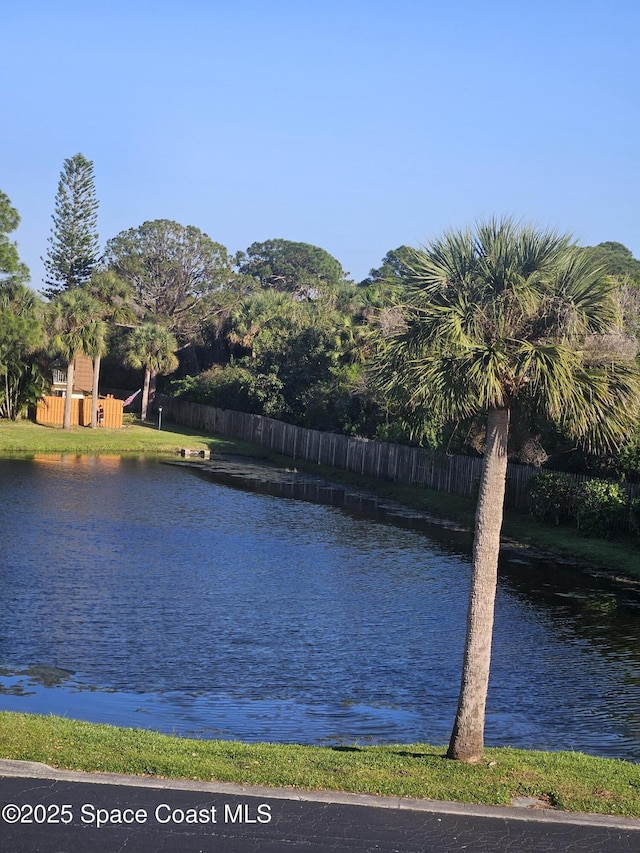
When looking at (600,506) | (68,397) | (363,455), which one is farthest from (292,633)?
(68,397)

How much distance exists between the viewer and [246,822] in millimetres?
9664

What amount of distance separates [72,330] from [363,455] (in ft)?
83.9

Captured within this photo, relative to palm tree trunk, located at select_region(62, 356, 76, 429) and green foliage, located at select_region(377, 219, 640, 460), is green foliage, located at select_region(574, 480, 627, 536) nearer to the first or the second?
green foliage, located at select_region(377, 219, 640, 460)

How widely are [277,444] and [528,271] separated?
52827 mm

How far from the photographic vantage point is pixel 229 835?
938 cm

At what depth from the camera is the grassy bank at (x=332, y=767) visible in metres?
10.8

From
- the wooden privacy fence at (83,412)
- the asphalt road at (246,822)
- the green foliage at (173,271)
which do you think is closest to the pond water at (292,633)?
the asphalt road at (246,822)

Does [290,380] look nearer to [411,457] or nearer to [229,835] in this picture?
[411,457]

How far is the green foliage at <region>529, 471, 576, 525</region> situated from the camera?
36594 millimetres

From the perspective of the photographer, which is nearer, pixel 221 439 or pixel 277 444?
pixel 277 444

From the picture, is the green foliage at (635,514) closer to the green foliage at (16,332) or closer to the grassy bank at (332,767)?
the grassy bank at (332,767)

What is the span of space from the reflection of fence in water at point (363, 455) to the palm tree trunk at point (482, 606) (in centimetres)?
2257

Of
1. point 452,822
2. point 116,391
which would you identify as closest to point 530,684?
point 452,822

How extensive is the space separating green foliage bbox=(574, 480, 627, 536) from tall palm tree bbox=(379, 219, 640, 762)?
70.6ft
